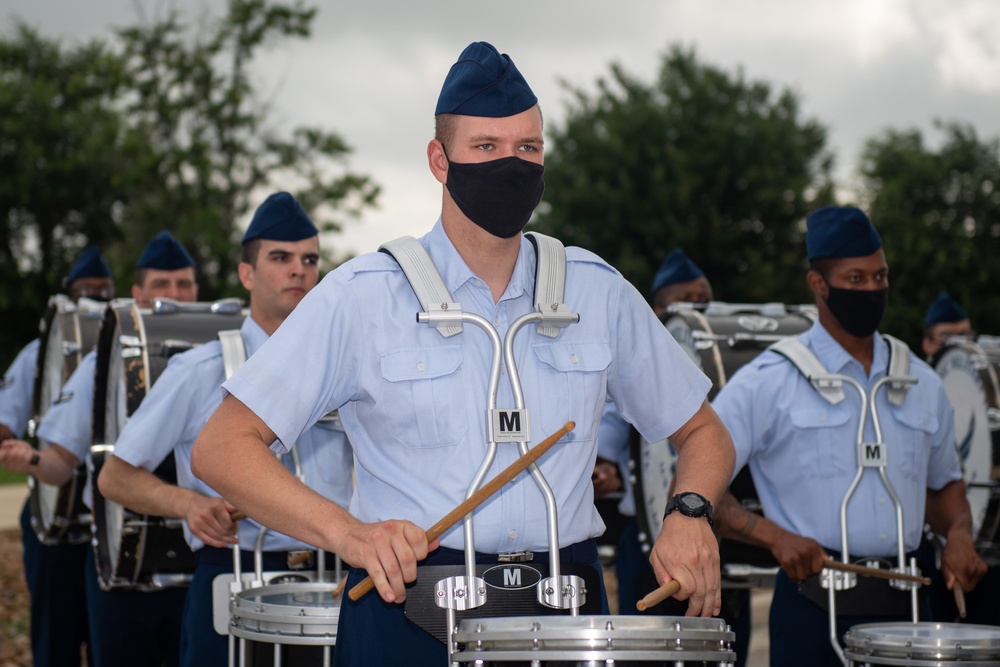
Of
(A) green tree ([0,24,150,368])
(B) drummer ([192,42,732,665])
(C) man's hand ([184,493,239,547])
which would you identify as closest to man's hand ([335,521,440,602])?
(B) drummer ([192,42,732,665])

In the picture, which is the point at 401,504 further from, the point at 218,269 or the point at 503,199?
the point at 218,269

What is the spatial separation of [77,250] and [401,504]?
131 ft

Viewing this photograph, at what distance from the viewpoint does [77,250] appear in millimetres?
40562

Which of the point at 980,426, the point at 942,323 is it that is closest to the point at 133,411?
the point at 980,426

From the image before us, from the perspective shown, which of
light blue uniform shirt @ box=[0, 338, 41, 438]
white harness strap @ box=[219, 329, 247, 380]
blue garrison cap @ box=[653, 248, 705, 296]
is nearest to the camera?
white harness strap @ box=[219, 329, 247, 380]

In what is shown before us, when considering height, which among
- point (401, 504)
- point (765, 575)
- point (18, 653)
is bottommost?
point (18, 653)

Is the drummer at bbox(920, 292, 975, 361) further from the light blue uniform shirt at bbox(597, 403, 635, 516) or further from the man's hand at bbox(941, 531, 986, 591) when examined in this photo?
the man's hand at bbox(941, 531, 986, 591)

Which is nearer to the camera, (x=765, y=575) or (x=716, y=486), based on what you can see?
(x=716, y=486)

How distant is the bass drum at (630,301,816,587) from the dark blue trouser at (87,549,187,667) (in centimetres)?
229

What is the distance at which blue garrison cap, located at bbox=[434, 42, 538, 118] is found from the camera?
287 centimetres

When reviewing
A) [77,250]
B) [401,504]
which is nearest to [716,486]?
[401,504]

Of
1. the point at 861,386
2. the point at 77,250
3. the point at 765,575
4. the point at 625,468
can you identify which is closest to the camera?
the point at 861,386

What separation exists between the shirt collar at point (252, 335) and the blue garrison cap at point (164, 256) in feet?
8.41

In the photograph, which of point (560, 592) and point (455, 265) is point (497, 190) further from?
point (560, 592)
